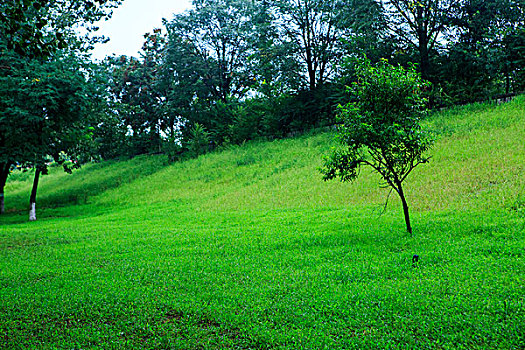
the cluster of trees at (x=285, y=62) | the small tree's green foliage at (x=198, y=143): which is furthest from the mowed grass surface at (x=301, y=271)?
the small tree's green foliage at (x=198, y=143)

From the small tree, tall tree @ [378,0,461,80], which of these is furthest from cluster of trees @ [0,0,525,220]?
the small tree

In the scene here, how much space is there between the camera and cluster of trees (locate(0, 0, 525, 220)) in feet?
52.2

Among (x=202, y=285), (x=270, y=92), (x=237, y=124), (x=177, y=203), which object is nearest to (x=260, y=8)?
(x=270, y=92)

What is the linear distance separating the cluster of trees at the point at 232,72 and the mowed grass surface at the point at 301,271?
248 inches

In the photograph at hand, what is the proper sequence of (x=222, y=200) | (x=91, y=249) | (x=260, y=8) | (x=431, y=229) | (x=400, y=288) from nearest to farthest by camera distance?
(x=400, y=288) < (x=431, y=229) < (x=91, y=249) < (x=222, y=200) < (x=260, y=8)

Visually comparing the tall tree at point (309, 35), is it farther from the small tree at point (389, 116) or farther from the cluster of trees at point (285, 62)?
the small tree at point (389, 116)

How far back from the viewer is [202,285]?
217 inches

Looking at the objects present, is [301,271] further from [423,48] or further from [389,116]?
[423,48]

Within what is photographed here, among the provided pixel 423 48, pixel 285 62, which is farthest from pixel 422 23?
pixel 285 62

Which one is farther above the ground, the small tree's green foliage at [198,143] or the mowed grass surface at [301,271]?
the small tree's green foliage at [198,143]

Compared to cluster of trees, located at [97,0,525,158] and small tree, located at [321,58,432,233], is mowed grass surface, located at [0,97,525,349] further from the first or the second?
cluster of trees, located at [97,0,525,158]

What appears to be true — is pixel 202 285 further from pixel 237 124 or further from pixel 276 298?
pixel 237 124

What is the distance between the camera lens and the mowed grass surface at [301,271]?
13.0ft

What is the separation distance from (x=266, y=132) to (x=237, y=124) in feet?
8.53
